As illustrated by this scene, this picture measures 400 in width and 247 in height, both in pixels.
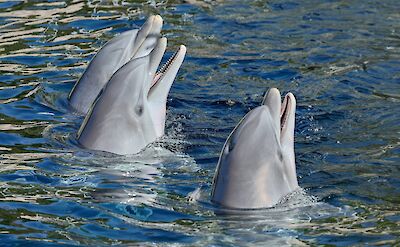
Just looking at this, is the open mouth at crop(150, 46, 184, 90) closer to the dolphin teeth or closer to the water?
the dolphin teeth

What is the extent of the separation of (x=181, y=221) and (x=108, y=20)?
6.88m

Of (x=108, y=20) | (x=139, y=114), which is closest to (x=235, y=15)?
(x=108, y=20)

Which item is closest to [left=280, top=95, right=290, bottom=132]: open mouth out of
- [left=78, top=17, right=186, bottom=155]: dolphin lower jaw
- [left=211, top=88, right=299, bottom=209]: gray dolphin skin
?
[left=211, top=88, right=299, bottom=209]: gray dolphin skin

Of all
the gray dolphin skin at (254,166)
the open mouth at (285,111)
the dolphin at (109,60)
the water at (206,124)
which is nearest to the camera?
the water at (206,124)

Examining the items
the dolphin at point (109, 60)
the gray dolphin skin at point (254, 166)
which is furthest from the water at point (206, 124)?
the dolphin at point (109, 60)

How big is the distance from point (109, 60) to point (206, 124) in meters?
1.11

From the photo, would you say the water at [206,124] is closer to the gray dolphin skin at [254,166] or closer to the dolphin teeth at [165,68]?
the gray dolphin skin at [254,166]

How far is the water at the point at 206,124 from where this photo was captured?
6992 millimetres

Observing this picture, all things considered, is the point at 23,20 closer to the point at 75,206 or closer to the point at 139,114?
the point at 139,114

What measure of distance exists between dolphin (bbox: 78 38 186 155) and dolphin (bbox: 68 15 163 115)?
2.26 ft

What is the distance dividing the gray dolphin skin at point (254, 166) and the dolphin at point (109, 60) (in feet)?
8.53

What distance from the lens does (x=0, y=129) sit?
9484mm

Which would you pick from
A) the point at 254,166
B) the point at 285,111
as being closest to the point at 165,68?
the point at 285,111

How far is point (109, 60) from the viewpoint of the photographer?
9.99 m
